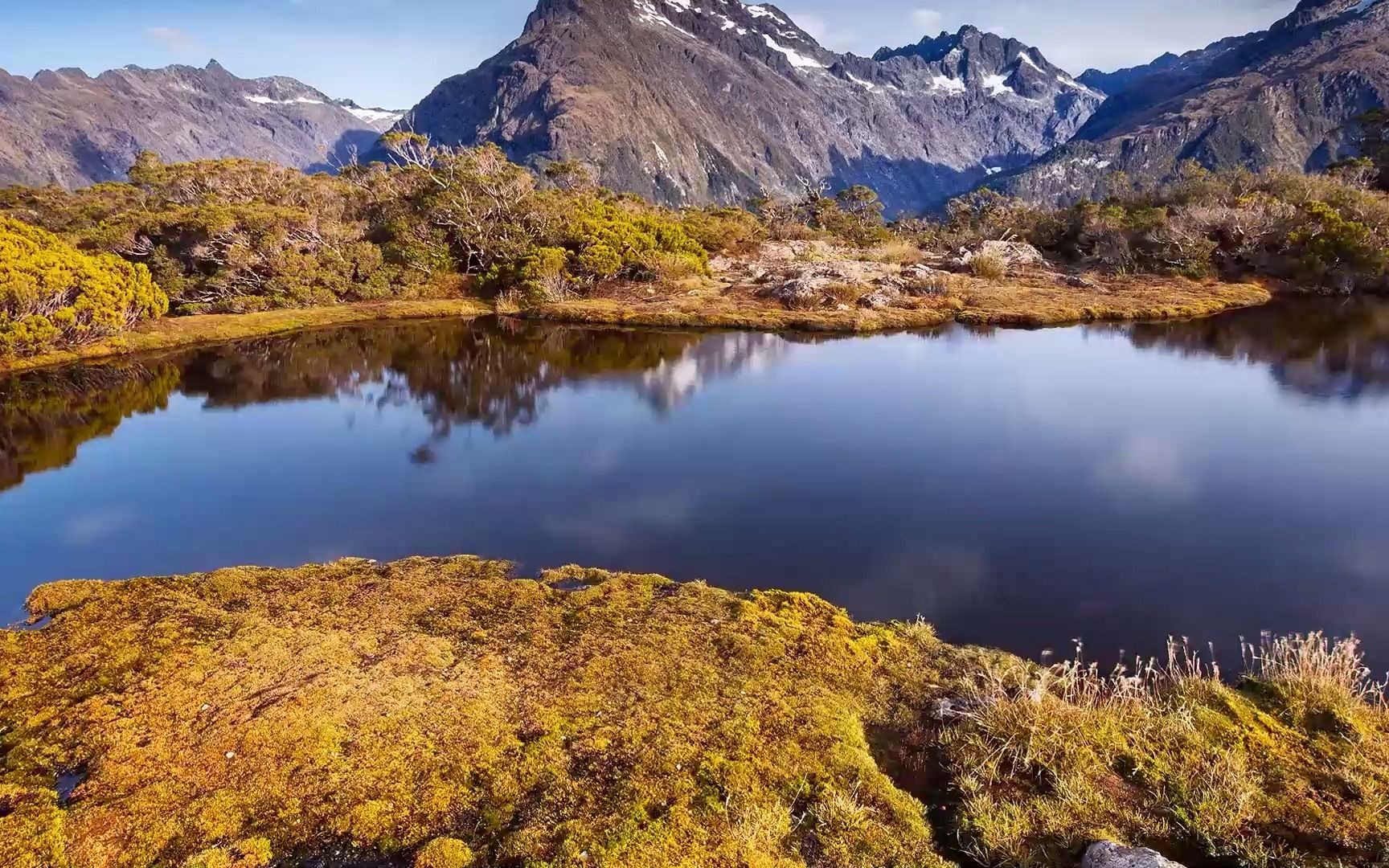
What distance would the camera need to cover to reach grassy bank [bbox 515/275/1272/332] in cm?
4409

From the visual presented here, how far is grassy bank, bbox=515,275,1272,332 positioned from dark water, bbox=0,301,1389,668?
8.92 meters

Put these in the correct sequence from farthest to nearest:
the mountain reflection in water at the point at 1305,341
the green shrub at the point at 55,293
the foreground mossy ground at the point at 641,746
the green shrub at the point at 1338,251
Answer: the green shrub at the point at 1338,251 < the green shrub at the point at 55,293 < the mountain reflection in water at the point at 1305,341 < the foreground mossy ground at the point at 641,746

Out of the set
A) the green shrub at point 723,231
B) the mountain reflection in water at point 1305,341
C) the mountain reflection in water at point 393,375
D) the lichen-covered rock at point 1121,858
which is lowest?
the lichen-covered rock at point 1121,858

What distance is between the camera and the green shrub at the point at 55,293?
32.1 metres

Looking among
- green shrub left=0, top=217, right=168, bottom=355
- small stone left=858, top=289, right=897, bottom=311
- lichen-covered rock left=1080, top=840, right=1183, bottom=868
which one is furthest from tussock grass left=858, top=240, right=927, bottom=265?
lichen-covered rock left=1080, top=840, right=1183, bottom=868

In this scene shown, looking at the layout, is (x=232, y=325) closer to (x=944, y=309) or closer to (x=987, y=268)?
(x=944, y=309)

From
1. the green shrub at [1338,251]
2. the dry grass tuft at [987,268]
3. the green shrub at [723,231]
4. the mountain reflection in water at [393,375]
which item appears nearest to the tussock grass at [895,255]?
the dry grass tuft at [987,268]

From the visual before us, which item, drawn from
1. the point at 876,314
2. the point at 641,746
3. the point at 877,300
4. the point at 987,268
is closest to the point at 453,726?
the point at 641,746

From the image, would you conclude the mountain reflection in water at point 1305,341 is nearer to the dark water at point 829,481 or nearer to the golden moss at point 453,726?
the dark water at point 829,481

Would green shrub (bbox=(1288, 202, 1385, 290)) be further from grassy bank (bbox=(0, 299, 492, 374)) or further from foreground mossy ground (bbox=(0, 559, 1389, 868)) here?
grassy bank (bbox=(0, 299, 492, 374))

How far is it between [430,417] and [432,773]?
779 inches

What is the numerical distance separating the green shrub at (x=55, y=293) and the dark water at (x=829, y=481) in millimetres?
3052

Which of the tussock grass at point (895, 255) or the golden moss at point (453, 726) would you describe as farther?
the tussock grass at point (895, 255)

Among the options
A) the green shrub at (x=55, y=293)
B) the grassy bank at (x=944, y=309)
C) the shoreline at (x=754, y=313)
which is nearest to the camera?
the green shrub at (x=55, y=293)
